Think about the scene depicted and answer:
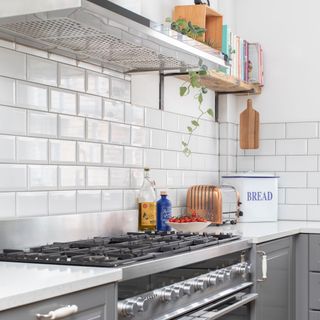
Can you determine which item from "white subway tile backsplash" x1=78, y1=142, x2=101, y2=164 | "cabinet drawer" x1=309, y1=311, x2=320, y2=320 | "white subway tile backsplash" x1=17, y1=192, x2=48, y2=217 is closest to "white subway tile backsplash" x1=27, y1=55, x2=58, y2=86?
"white subway tile backsplash" x1=78, y1=142, x2=101, y2=164

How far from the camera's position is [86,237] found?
109 inches

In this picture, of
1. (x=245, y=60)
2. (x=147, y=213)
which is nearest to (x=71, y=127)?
(x=147, y=213)

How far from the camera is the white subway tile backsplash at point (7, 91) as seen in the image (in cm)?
241

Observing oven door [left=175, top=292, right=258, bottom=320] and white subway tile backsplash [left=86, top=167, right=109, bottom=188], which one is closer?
oven door [left=175, top=292, right=258, bottom=320]

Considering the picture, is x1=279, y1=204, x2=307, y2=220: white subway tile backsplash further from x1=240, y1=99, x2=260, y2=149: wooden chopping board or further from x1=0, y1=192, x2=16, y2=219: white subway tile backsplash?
x1=0, y1=192, x2=16, y2=219: white subway tile backsplash

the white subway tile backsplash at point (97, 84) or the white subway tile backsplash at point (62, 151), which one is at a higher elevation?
the white subway tile backsplash at point (97, 84)

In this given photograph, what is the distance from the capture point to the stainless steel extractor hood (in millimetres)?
2158

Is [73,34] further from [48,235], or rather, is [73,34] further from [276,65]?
[276,65]

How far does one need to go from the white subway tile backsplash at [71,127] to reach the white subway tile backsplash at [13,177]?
11.3 inches

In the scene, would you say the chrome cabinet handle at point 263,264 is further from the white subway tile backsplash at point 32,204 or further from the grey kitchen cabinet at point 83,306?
the grey kitchen cabinet at point 83,306

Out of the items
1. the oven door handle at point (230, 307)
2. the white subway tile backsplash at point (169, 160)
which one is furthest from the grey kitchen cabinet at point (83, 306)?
the white subway tile backsplash at point (169, 160)

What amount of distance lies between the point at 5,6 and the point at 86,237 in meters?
1.01

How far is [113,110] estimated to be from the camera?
3131 millimetres

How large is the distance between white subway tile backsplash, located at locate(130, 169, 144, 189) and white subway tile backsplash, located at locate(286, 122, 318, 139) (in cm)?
142
